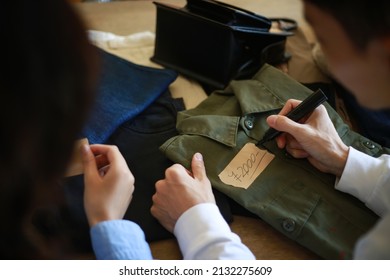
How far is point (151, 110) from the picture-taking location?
3.06 feet

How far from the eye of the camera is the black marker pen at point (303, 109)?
80cm

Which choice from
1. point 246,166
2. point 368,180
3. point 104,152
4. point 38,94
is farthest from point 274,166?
point 38,94

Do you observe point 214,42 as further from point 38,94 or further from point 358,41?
point 38,94

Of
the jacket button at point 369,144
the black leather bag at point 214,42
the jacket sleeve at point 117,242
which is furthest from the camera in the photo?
the black leather bag at point 214,42

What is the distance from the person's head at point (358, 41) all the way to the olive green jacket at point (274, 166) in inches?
9.3

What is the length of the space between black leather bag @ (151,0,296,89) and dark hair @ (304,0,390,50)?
0.48m

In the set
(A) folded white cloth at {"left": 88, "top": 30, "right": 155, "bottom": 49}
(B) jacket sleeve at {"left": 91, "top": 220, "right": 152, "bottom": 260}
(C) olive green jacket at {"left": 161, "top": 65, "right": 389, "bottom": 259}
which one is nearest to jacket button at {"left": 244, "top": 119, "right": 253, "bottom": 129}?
(C) olive green jacket at {"left": 161, "top": 65, "right": 389, "bottom": 259}

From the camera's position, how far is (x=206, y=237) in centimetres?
65

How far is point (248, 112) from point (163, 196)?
0.86 ft

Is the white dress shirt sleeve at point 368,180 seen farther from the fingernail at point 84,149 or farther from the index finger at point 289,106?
the fingernail at point 84,149

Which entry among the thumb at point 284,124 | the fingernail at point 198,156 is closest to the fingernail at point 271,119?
A: the thumb at point 284,124

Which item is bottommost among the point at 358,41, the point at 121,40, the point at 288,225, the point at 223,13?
the point at 288,225

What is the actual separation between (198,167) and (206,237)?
16 cm
